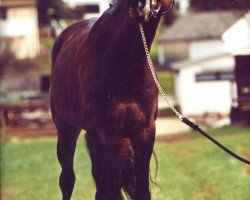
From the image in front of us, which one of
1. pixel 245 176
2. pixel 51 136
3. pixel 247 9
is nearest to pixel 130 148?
pixel 247 9

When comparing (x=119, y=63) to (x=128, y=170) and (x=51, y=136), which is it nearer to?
(x=128, y=170)

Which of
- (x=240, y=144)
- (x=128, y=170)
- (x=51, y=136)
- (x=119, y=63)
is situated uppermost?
(x=119, y=63)

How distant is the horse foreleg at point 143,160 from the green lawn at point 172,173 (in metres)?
1.09

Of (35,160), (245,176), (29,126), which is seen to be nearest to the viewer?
(245,176)

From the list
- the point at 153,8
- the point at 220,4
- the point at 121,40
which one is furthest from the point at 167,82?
the point at 153,8

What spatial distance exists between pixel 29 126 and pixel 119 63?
14355mm

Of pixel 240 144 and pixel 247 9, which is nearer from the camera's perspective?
pixel 247 9

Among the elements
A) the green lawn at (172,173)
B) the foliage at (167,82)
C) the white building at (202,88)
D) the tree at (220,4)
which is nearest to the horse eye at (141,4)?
the green lawn at (172,173)

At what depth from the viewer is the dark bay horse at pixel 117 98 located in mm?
4008

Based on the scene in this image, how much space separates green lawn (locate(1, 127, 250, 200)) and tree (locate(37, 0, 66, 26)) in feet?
6.12

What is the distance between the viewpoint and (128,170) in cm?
456

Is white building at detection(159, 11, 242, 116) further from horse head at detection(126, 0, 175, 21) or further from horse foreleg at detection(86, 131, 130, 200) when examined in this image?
horse head at detection(126, 0, 175, 21)

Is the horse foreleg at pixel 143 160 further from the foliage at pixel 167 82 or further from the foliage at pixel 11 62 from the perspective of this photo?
the foliage at pixel 167 82

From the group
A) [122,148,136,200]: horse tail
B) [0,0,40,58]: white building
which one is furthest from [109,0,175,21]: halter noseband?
[0,0,40,58]: white building
